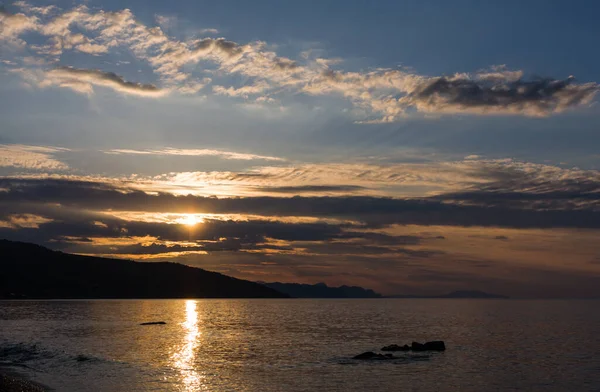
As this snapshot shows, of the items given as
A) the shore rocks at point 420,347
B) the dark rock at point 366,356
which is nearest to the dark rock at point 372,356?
the dark rock at point 366,356

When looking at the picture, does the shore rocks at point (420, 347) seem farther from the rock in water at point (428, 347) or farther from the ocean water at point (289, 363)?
the ocean water at point (289, 363)

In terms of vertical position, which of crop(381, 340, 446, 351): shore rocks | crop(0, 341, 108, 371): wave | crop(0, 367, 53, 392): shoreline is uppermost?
crop(0, 367, 53, 392): shoreline

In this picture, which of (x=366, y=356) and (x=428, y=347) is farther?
(x=428, y=347)

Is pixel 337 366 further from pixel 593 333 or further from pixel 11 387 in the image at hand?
pixel 593 333

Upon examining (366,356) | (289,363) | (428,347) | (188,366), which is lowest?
(428,347)

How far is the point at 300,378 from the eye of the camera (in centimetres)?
6444

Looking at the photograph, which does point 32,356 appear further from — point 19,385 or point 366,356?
point 366,356

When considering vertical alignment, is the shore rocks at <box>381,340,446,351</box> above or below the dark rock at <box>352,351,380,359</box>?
below

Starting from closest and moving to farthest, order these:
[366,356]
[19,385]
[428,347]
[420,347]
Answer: [19,385], [366,356], [420,347], [428,347]

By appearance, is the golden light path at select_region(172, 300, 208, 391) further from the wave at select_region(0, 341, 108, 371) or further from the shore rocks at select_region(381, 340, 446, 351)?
the shore rocks at select_region(381, 340, 446, 351)

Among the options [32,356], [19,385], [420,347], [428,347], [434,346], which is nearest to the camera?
[19,385]

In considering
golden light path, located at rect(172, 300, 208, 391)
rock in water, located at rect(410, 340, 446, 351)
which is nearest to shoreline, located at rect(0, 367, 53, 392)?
golden light path, located at rect(172, 300, 208, 391)

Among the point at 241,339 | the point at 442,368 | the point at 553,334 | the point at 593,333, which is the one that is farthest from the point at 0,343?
the point at 593,333

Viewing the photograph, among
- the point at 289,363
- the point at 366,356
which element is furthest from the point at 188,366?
the point at 366,356
